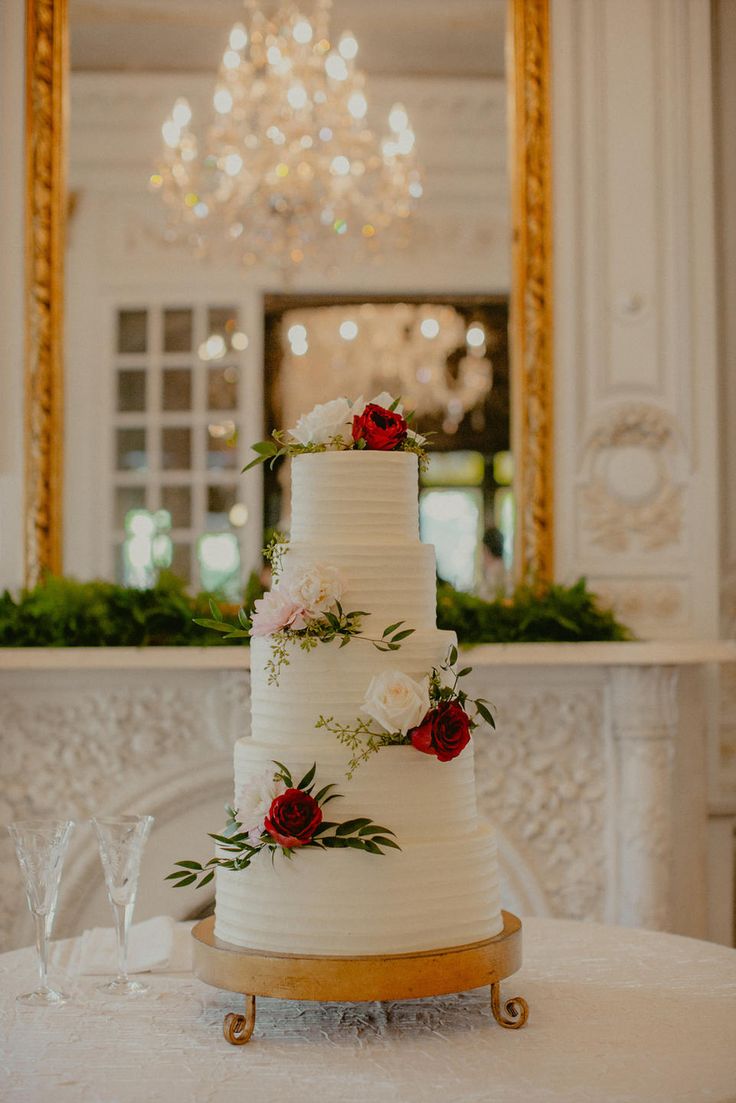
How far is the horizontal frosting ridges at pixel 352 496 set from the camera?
174 centimetres

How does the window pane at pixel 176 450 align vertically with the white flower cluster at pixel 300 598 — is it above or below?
above

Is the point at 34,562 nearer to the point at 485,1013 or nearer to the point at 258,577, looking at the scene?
the point at 258,577

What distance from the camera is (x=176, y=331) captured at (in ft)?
12.2

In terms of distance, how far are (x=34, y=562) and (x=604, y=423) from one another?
1.76 metres

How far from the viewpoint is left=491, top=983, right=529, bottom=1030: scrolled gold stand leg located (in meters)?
1.61

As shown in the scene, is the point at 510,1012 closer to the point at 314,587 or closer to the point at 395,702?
the point at 395,702

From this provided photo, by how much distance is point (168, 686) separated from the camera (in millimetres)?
3438

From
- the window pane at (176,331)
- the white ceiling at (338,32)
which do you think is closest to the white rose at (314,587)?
the window pane at (176,331)

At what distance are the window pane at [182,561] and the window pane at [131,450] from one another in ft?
0.87

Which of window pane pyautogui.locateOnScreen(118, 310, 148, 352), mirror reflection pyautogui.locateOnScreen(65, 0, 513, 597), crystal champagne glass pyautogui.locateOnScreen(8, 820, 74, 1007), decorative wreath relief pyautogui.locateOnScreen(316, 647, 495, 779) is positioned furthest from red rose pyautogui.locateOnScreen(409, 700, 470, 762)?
window pane pyautogui.locateOnScreen(118, 310, 148, 352)

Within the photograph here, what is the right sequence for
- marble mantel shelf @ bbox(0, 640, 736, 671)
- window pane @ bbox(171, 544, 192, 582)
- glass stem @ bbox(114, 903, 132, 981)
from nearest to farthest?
→ glass stem @ bbox(114, 903, 132, 981), marble mantel shelf @ bbox(0, 640, 736, 671), window pane @ bbox(171, 544, 192, 582)

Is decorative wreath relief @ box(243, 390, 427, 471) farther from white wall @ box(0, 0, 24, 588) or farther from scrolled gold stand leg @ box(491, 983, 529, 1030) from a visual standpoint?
white wall @ box(0, 0, 24, 588)

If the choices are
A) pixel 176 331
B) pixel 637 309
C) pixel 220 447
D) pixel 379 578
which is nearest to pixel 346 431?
pixel 379 578

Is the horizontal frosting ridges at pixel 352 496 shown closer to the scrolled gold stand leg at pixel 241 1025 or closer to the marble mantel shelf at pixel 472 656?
the scrolled gold stand leg at pixel 241 1025
